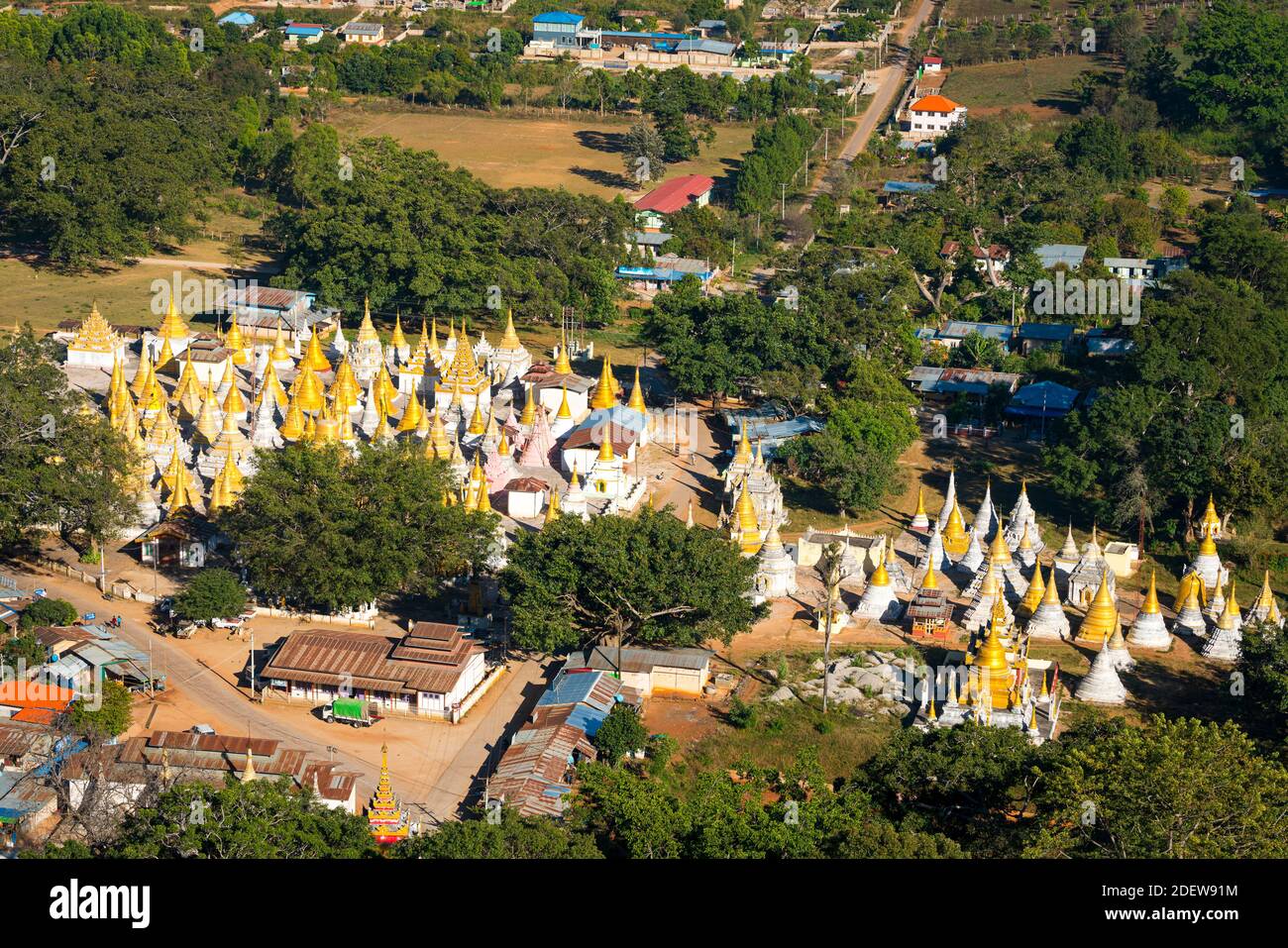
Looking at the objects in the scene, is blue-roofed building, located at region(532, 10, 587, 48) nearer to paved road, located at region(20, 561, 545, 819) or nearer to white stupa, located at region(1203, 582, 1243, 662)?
paved road, located at region(20, 561, 545, 819)

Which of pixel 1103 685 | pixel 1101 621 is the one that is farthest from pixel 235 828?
pixel 1101 621

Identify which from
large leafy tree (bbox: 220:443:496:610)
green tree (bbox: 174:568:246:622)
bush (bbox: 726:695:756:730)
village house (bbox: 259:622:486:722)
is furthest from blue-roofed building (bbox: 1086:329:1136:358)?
green tree (bbox: 174:568:246:622)

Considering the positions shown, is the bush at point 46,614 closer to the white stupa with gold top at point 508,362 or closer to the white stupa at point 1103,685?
the white stupa with gold top at point 508,362

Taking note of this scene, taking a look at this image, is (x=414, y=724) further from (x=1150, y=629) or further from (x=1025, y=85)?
(x=1025, y=85)

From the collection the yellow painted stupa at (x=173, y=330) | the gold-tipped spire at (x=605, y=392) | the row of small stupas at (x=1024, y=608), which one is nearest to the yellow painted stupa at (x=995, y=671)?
the row of small stupas at (x=1024, y=608)

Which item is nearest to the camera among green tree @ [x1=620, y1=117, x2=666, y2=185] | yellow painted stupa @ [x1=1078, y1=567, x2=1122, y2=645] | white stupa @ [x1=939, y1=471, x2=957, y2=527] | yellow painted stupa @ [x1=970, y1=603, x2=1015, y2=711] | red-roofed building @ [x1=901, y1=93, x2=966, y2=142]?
yellow painted stupa @ [x1=970, y1=603, x2=1015, y2=711]
